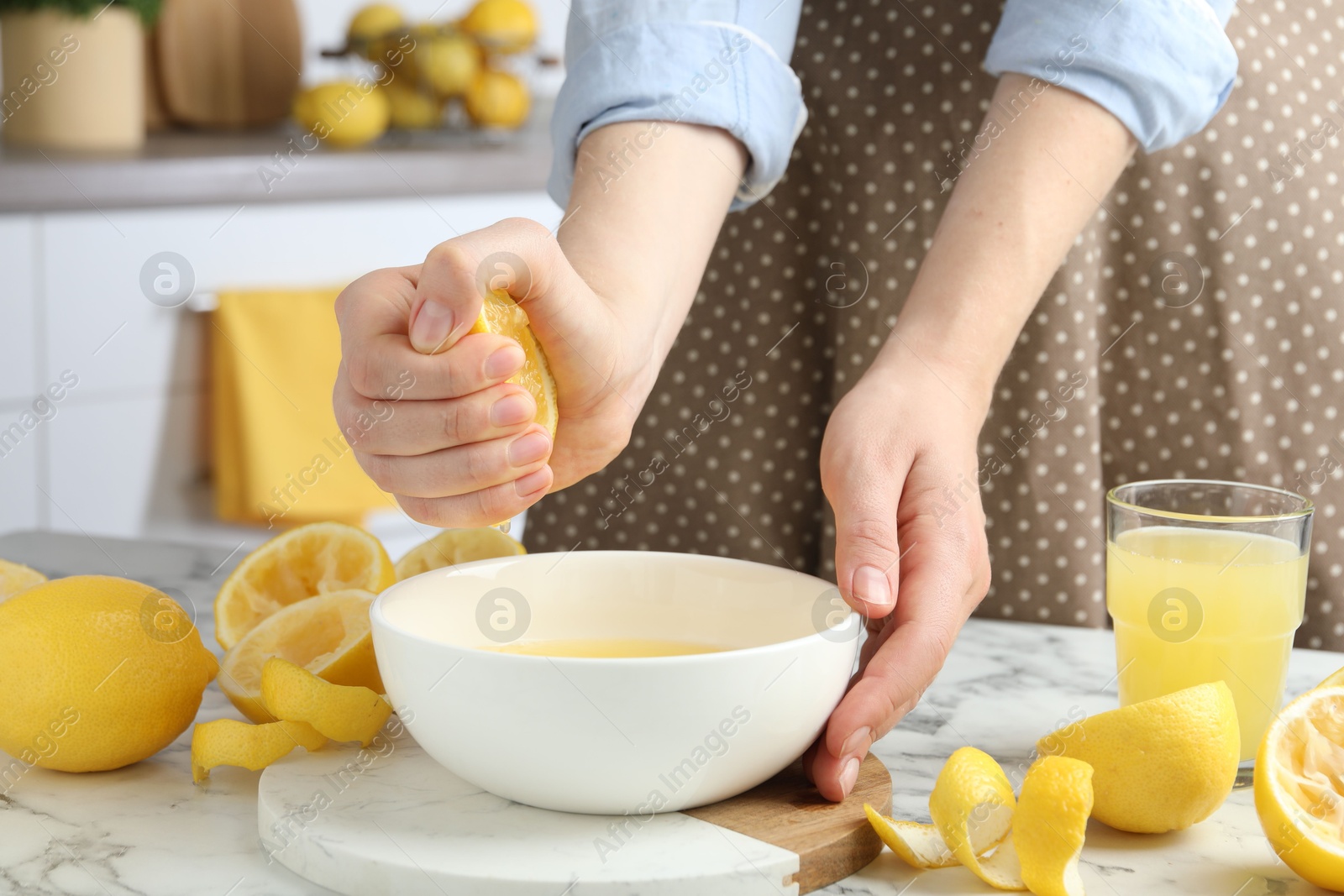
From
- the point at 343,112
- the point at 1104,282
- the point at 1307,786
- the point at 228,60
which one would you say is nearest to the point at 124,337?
the point at 343,112

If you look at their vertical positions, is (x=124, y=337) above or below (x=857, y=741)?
above

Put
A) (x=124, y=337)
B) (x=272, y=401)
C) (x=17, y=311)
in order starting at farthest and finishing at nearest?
(x=272, y=401) < (x=124, y=337) < (x=17, y=311)

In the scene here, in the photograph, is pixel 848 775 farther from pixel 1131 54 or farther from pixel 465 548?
pixel 1131 54

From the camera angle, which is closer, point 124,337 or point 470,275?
point 470,275

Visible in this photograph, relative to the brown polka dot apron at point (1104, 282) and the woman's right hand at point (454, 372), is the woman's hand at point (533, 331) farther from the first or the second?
A: the brown polka dot apron at point (1104, 282)

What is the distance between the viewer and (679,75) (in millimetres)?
866

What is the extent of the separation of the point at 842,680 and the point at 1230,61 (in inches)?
21.0

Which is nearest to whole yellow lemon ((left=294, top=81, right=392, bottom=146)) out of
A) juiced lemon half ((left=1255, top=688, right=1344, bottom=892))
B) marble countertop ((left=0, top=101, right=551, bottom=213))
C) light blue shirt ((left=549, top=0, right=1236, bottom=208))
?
marble countertop ((left=0, top=101, right=551, bottom=213))

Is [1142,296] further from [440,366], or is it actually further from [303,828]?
[303,828]

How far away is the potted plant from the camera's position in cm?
209

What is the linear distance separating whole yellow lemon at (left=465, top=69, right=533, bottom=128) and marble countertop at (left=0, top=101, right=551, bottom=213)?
4 centimetres

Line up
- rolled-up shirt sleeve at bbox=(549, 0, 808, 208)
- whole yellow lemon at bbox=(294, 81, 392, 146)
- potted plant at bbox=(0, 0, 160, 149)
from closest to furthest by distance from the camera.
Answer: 1. rolled-up shirt sleeve at bbox=(549, 0, 808, 208)
2. potted plant at bbox=(0, 0, 160, 149)
3. whole yellow lemon at bbox=(294, 81, 392, 146)

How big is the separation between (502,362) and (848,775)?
0.25m

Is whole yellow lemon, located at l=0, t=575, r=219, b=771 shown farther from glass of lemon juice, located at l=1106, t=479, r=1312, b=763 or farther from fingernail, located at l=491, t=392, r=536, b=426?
glass of lemon juice, located at l=1106, t=479, r=1312, b=763
